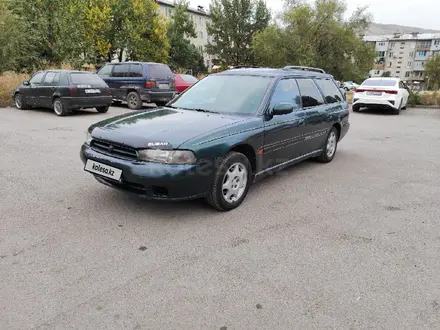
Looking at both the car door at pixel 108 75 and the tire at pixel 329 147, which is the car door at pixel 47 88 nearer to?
the car door at pixel 108 75

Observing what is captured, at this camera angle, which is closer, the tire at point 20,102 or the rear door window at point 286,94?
the rear door window at point 286,94

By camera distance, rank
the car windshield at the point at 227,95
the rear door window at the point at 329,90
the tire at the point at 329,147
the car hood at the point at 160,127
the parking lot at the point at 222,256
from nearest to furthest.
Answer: the parking lot at the point at 222,256, the car hood at the point at 160,127, the car windshield at the point at 227,95, the rear door window at the point at 329,90, the tire at the point at 329,147

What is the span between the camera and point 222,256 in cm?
314

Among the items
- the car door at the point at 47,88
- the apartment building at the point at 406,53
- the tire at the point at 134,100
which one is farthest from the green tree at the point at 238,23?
the apartment building at the point at 406,53

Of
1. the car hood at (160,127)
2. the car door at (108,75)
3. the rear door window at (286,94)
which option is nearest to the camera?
the car hood at (160,127)

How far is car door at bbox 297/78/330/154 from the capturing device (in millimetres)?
5363

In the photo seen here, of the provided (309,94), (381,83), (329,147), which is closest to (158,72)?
(329,147)

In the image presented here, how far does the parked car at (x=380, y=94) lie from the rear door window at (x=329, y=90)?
9.63 metres

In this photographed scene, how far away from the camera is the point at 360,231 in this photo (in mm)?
3717

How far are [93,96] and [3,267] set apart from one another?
31.5ft

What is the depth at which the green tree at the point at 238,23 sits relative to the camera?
4991 centimetres

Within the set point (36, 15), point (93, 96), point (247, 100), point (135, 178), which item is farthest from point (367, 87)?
point (36, 15)

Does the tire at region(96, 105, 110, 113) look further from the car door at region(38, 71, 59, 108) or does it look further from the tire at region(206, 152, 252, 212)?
the tire at region(206, 152, 252, 212)

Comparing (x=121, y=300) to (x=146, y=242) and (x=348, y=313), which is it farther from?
(x=348, y=313)
